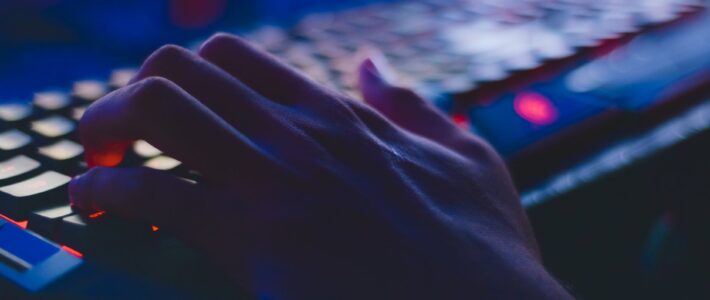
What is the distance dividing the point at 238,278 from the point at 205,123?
107 millimetres

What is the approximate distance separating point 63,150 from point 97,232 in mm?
110

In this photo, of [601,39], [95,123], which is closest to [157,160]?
[95,123]

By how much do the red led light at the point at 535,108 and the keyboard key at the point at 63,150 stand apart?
39cm

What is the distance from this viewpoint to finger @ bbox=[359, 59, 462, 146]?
576 mm

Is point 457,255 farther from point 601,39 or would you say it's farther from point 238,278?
point 601,39

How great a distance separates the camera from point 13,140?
0.47 meters

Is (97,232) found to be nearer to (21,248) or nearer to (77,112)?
(21,248)

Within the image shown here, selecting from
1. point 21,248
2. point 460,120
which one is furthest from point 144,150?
point 460,120

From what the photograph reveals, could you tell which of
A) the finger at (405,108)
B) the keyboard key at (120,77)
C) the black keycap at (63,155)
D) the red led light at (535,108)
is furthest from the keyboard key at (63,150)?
the red led light at (535,108)

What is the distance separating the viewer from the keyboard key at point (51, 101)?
53 centimetres

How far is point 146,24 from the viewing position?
679mm

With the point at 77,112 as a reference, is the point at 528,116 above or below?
below

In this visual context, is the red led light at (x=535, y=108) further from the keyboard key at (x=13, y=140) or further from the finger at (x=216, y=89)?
the keyboard key at (x=13, y=140)

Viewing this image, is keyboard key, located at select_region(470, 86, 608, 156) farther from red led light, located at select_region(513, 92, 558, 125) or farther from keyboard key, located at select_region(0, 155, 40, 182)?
keyboard key, located at select_region(0, 155, 40, 182)
